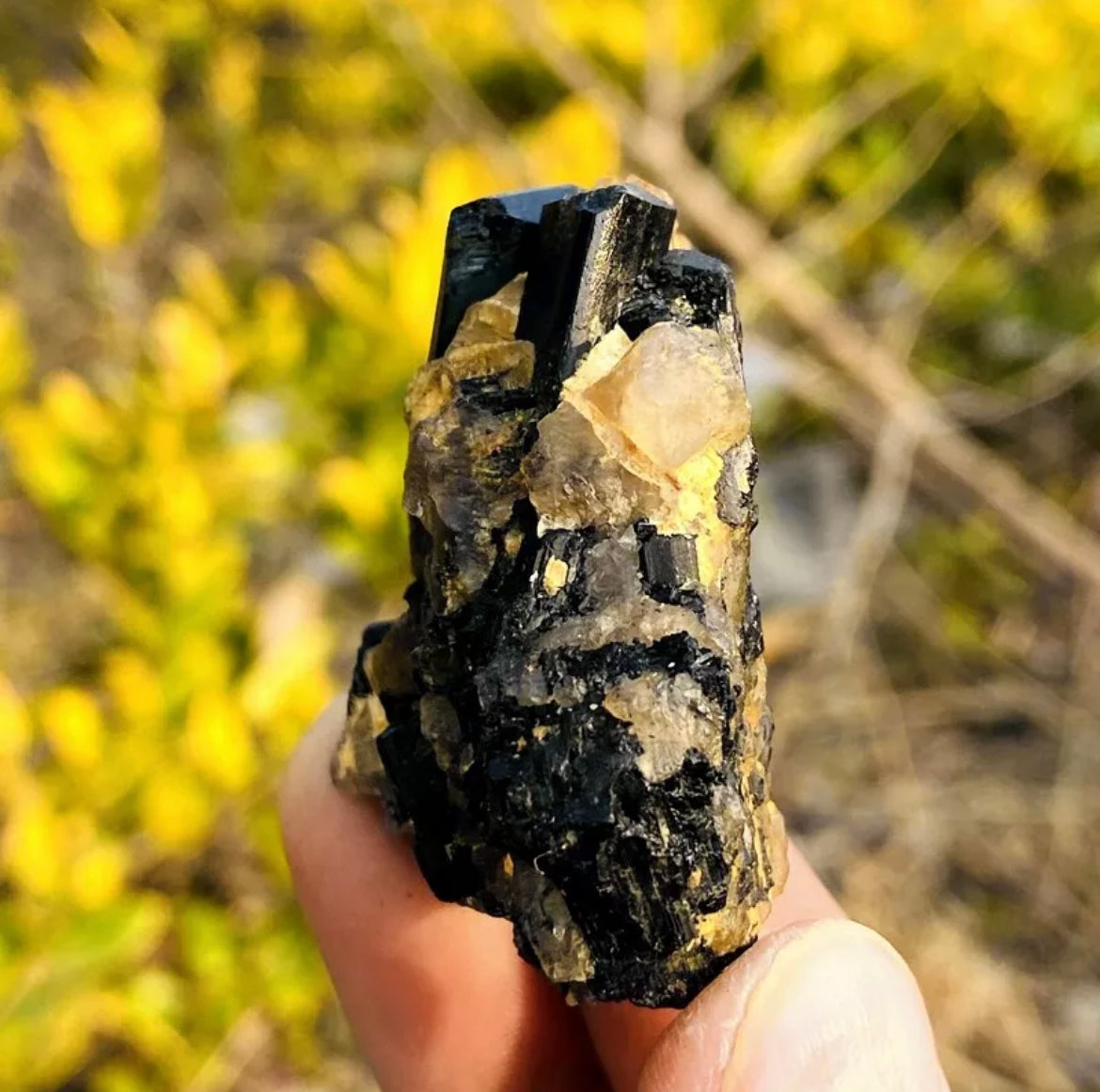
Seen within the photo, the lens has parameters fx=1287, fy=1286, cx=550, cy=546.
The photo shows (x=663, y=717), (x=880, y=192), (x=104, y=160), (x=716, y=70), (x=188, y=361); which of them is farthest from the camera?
(x=880, y=192)

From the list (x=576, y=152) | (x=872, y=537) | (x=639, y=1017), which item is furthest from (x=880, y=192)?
(x=639, y=1017)

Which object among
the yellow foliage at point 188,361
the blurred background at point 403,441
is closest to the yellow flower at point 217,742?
the blurred background at point 403,441

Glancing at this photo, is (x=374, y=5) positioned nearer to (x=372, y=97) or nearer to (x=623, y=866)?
(x=372, y=97)

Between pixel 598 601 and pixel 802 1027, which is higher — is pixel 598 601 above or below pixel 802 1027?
above

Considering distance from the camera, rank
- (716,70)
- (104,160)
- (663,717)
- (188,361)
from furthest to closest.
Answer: (716,70), (104,160), (188,361), (663,717)

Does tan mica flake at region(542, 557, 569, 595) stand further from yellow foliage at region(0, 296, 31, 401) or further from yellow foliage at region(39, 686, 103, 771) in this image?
yellow foliage at region(0, 296, 31, 401)

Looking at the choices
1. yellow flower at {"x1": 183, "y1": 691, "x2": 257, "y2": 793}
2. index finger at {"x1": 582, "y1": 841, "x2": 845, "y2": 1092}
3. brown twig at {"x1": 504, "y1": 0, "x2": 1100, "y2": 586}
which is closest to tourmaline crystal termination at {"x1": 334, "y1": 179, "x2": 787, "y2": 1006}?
index finger at {"x1": 582, "y1": 841, "x2": 845, "y2": 1092}

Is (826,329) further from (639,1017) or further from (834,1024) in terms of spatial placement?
(834,1024)
